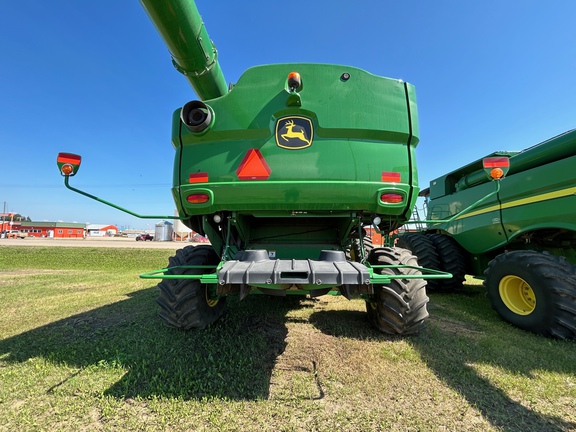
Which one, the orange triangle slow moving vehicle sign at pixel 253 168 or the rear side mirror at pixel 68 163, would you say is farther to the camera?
the orange triangle slow moving vehicle sign at pixel 253 168

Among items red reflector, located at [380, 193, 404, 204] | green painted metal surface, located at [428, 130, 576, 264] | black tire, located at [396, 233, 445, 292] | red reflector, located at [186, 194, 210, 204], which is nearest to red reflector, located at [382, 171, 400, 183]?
red reflector, located at [380, 193, 404, 204]

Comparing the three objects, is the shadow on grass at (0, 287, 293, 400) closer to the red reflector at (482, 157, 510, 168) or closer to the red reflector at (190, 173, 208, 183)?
the red reflector at (190, 173, 208, 183)

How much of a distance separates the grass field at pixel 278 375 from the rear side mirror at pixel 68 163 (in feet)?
5.76

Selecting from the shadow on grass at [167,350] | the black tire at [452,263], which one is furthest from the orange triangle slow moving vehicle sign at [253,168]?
the black tire at [452,263]

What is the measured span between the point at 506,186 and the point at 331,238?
11.1 ft

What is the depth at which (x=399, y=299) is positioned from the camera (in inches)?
106

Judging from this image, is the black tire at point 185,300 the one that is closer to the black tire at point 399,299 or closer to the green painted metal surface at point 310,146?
the green painted metal surface at point 310,146

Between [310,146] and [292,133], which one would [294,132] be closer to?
[292,133]

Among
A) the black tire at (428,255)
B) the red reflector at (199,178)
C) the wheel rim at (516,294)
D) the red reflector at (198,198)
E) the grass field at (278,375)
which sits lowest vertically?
the grass field at (278,375)

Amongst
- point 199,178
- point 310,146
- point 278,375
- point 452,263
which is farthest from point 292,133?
point 452,263

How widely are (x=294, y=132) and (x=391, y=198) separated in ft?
3.73

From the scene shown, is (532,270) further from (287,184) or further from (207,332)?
(207,332)

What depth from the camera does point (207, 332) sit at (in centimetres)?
309

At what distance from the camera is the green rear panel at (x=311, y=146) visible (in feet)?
8.43
